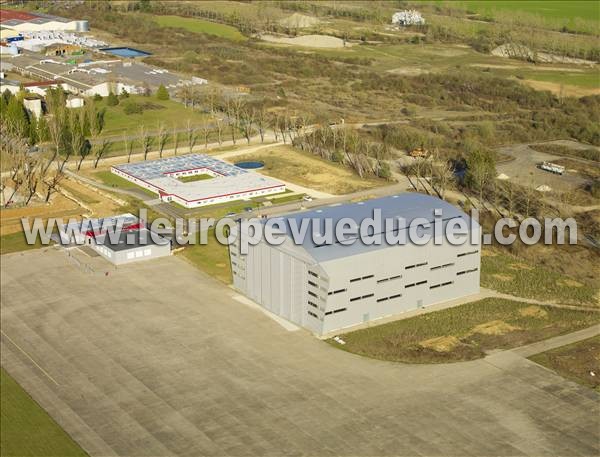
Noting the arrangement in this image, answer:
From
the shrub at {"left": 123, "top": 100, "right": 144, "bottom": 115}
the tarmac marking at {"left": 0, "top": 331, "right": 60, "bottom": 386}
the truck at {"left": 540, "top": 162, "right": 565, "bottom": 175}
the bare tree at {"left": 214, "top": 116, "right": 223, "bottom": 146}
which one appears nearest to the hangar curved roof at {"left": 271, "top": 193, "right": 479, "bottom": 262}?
the tarmac marking at {"left": 0, "top": 331, "right": 60, "bottom": 386}

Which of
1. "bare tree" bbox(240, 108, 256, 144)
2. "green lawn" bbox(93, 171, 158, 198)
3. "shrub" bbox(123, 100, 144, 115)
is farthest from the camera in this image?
"shrub" bbox(123, 100, 144, 115)

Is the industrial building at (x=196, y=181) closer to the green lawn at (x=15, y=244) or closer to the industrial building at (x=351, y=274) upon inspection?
the green lawn at (x=15, y=244)

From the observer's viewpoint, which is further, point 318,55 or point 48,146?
point 318,55

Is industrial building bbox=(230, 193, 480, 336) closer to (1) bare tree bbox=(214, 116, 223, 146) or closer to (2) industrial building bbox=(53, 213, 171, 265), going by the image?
(2) industrial building bbox=(53, 213, 171, 265)

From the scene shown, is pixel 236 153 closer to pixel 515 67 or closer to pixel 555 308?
pixel 555 308

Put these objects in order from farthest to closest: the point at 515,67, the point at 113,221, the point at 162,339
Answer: the point at 515,67, the point at 113,221, the point at 162,339

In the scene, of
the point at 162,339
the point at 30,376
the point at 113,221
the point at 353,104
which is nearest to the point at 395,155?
the point at 353,104

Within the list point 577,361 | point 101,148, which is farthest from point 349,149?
point 577,361
